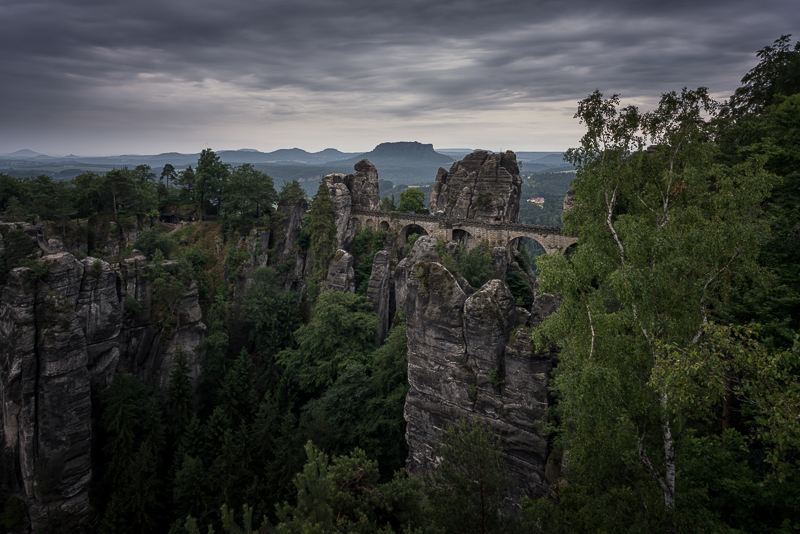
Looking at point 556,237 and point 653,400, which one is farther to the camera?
point 556,237

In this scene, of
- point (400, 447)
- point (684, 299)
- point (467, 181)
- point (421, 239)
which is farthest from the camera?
point (467, 181)

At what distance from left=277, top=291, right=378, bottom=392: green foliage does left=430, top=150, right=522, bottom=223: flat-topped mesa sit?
2232cm

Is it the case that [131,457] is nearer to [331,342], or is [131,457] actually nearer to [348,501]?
[331,342]

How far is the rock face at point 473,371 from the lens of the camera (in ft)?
54.9

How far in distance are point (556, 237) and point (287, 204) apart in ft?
94.6

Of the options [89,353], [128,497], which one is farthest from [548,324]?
[89,353]

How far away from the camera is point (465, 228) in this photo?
4647cm

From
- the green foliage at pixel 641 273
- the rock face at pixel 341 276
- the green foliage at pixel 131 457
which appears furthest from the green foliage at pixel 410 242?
the green foliage at pixel 641 273

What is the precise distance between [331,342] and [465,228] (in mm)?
23675

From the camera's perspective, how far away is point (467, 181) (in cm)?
5038

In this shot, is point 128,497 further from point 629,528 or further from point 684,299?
point 684,299

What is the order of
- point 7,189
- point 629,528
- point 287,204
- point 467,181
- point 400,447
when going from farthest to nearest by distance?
point 467,181 < point 287,204 < point 7,189 < point 400,447 < point 629,528

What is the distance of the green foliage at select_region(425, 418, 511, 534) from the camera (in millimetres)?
11109

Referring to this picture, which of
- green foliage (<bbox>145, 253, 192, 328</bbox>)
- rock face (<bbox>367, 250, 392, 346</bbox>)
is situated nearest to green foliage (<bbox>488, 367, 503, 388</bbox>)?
rock face (<bbox>367, 250, 392, 346</bbox>)
